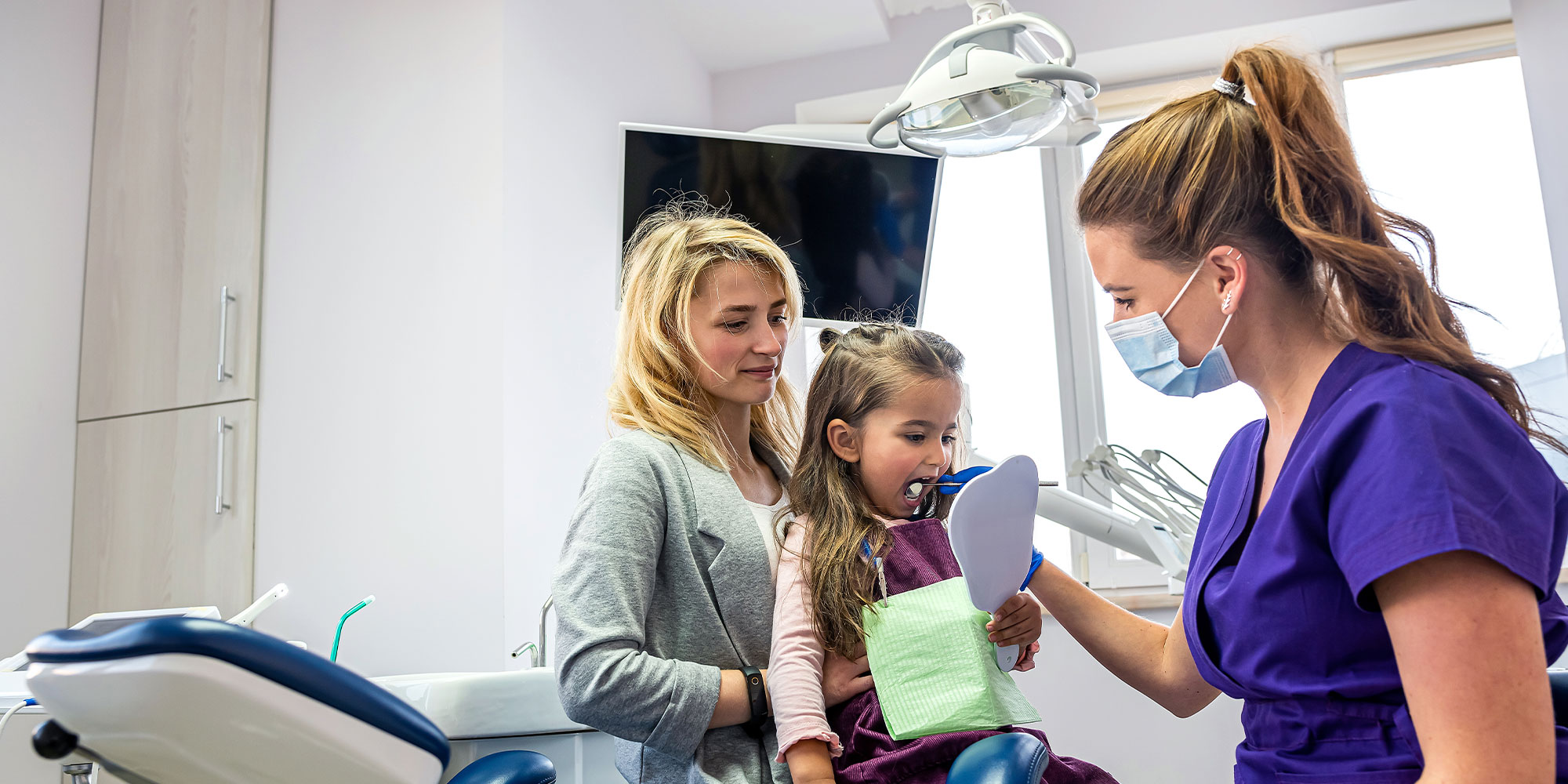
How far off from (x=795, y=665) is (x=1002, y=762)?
0.85 feet

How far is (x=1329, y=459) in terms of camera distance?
2.89 ft

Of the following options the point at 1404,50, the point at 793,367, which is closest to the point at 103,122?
the point at 793,367

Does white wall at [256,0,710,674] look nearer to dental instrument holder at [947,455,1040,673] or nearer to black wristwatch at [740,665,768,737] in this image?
black wristwatch at [740,665,768,737]

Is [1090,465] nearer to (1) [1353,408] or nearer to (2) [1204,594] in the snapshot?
(2) [1204,594]

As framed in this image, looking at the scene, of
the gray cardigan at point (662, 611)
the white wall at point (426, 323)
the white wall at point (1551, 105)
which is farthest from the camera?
the white wall at point (1551, 105)

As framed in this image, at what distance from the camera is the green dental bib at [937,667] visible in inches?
46.8

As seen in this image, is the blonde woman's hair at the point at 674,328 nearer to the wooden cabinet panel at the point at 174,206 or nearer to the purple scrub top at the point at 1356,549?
the purple scrub top at the point at 1356,549

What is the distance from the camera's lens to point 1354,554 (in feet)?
2.70

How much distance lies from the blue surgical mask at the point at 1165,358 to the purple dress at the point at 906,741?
38 cm

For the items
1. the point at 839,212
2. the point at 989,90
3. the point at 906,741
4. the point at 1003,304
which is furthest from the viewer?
the point at 1003,304

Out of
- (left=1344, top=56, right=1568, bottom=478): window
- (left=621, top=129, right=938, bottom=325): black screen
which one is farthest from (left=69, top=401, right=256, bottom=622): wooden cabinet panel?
(left=1344, top=56, right=1568, bottom=478): window

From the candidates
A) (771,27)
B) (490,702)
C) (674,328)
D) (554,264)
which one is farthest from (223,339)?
(771,27)

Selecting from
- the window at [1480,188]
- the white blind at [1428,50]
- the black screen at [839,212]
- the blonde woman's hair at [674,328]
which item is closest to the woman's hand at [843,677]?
the blonde woman's hair at [674,328]

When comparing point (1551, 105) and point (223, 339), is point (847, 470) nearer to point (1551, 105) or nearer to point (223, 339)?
point (223, 339)
